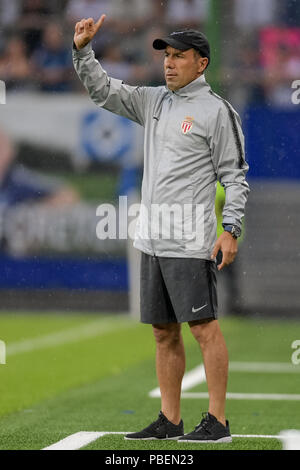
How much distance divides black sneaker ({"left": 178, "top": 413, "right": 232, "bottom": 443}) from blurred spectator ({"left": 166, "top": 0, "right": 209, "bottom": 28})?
1225 centimetres

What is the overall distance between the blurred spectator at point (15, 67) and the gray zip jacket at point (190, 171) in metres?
11.9

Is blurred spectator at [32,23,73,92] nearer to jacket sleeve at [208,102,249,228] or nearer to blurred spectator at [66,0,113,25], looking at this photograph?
blurred spectator at [66,0,113,25]

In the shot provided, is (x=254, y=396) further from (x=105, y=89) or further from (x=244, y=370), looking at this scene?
(x=105, y=89)

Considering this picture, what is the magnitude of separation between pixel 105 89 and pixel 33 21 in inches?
495

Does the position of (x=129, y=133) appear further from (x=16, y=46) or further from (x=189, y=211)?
(x=189, y=211)

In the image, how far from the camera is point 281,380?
8938mm

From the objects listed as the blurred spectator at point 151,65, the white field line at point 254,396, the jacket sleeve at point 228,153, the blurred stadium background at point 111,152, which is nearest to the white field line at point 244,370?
the white field line at point 254,396

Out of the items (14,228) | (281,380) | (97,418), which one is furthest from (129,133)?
(97,418)

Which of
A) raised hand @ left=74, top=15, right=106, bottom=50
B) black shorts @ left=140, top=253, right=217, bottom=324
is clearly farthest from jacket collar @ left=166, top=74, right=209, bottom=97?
black shorts @ left=140, top=253, right=217, bottom=324

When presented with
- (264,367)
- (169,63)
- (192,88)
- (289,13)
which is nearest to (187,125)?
(192,88)

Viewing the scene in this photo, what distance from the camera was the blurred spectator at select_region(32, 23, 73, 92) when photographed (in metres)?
17.6

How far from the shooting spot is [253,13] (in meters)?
16.6

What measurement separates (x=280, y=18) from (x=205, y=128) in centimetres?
1133

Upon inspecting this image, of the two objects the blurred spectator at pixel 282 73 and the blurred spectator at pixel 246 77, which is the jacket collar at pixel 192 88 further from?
the blurred spectator at pixel 282 73
